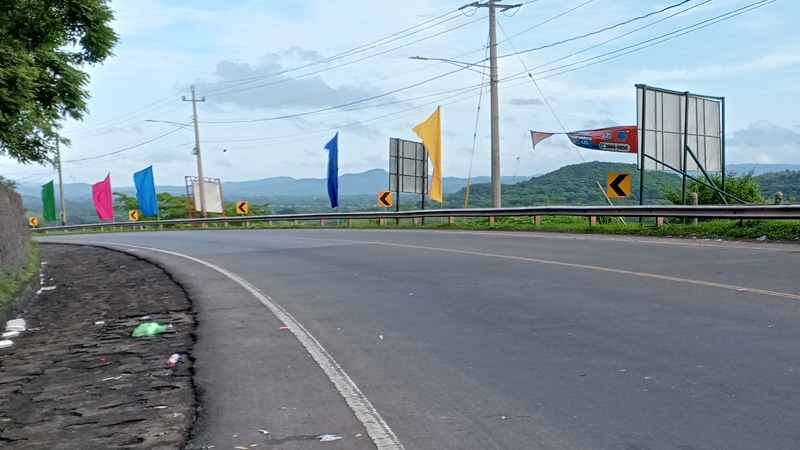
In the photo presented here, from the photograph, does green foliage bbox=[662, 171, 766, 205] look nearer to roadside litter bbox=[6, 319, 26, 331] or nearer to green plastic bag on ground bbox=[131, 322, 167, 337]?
green plastic bag on ground bbox=[131, 322, 167, 337]

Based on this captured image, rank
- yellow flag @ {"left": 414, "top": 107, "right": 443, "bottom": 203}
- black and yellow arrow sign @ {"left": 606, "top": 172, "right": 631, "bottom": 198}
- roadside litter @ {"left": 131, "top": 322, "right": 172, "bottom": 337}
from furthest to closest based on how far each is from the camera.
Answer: yellow flag @ {"left": 414, "top": 107, "right": 443, "bottom": 203}
black and yellow arrow sign @ {"left": 606, "top": 172, "right": 631, "bottom": 198}
roadside litter @ {"left": 131, "top": 322, "right": 172, "bottom": 337}

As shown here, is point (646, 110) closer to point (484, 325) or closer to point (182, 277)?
point (182, 277)

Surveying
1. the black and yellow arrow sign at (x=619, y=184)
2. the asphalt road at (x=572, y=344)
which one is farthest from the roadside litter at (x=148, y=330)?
the black and yellow arrow sign at (x=619, y=184)

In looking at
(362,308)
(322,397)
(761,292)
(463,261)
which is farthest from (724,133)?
(322,397)

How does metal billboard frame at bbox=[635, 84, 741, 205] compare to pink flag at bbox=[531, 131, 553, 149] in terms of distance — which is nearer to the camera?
metal billboard frame at bbox=[635, 84, 741, 205]

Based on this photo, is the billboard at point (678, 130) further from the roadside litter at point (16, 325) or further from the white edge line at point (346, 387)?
the roadside litter at point (16, 325)

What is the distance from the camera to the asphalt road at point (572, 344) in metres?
5.39

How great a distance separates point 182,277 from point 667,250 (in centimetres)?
985

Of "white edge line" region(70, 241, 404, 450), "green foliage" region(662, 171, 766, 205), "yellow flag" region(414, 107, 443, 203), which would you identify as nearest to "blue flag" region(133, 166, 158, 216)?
"yellow flag" region(414, 107, 443, 203)

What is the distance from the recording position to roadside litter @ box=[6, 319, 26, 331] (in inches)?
472

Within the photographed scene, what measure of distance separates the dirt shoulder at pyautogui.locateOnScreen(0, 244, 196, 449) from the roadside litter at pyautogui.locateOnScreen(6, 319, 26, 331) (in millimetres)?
161

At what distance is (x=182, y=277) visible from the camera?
16.7m

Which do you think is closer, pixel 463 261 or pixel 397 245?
pixel 463 261

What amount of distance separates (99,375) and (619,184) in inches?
724
